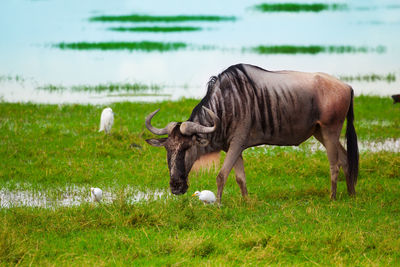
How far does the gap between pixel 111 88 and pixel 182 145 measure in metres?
11.2

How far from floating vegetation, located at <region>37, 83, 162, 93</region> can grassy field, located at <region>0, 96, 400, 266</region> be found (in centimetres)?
648

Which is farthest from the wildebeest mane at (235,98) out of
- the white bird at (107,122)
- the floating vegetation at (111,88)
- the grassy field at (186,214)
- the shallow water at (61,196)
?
the floating vegetation at (111,88)

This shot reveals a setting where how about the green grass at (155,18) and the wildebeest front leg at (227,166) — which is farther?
the green grass at (155,18)

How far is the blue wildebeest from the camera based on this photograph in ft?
23.2

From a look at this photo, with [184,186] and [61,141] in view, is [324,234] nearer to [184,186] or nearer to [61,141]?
[184,186]

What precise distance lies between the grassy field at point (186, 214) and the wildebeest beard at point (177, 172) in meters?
0.13

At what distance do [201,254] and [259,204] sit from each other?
5.75ft

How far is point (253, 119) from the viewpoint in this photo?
293 inches

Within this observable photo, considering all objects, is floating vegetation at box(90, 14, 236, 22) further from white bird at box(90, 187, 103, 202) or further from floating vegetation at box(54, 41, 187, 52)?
white bird at box(90, 187, 103, 202)

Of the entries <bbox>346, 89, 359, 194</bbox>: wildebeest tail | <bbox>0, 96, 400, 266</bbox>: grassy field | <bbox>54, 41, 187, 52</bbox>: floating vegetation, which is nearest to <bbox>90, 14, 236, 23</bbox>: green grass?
<bbox>54, 41, 187, 52</bbox>: floating vegetation

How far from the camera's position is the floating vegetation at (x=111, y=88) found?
1781cm

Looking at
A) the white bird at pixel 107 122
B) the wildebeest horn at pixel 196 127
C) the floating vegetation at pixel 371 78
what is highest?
the wildebeest horn at pixel 196 127

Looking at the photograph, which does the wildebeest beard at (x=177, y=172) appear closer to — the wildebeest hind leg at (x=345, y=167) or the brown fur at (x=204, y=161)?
the brown fur at (x=204, y=161)

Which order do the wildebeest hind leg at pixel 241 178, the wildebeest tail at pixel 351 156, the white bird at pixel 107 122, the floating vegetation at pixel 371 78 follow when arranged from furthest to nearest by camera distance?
the floating vegetation at pixel 371 78
the white bird at pixel 107 122
the wildebeest tail at pixel 351 156
the wildebeest hind leg at pixel 241 178
